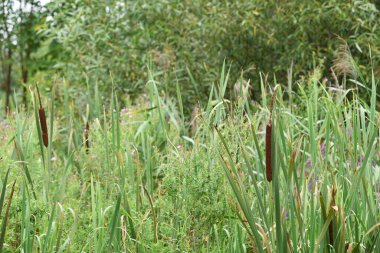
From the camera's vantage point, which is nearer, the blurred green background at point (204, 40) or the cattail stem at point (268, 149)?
the cattail stem at point (268, 149)

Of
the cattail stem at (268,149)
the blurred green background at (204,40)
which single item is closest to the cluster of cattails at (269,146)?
the cattail stem at (268,149)

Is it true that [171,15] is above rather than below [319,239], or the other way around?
above

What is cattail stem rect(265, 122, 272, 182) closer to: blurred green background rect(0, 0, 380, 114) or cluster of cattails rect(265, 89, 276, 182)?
cluster of cattails rect(265, 89, 276, 182)

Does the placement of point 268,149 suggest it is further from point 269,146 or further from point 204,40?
point 204,40

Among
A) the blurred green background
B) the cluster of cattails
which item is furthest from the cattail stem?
the blurred green background

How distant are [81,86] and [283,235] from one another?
17.5 ft

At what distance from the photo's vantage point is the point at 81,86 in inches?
298

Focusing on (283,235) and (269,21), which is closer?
(283,235)

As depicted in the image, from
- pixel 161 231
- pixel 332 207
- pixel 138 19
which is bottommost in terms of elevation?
pixel 161 231

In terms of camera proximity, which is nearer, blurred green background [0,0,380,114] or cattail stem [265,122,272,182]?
cattail stem [265,122,272,182]

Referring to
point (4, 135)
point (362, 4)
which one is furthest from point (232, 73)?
point (4, 135)

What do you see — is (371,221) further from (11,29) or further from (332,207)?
(11,29)

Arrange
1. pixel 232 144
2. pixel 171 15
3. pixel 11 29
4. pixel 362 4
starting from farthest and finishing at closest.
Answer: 1. pixel 11 29
2. pixel 171 15
3. pixel 362 4
4. pixel 232 144

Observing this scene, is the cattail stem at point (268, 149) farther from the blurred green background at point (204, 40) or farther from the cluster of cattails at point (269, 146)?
the blurred green background at point (204, 40)
